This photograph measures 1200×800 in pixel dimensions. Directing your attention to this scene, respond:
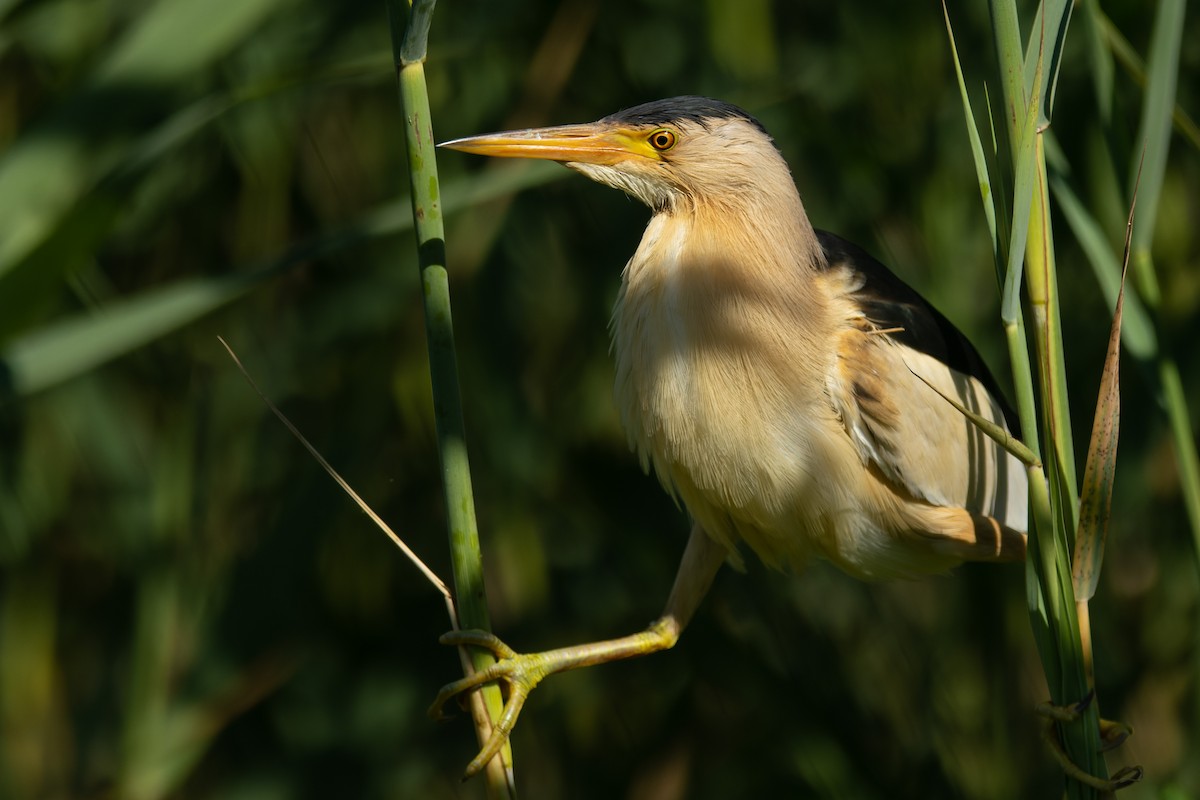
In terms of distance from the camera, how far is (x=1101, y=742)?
116 centimetres

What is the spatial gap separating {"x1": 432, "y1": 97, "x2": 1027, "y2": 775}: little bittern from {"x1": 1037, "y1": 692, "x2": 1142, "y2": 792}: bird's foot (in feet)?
0.83

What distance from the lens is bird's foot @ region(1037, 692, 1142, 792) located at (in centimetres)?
92

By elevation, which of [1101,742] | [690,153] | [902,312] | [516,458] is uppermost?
[690,153]

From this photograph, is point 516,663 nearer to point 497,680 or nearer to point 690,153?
point 497,680

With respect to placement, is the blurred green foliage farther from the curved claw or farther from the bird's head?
the curved claw

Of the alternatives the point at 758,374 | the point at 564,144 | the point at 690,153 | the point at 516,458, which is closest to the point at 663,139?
the point at 690,153

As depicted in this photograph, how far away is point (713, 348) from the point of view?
1319 millimetres

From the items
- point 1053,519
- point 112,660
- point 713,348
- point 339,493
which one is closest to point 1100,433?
point 1053,519

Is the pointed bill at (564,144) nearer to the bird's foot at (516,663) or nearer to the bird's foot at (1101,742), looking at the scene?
the bird's foot at (516,663)

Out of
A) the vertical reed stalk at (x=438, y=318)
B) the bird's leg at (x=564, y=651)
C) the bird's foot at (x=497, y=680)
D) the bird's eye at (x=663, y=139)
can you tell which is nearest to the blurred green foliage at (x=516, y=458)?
the bird's leg at (x=564, y=651)

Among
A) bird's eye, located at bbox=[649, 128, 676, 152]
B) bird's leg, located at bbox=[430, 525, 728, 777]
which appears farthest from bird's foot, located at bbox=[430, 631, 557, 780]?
bird's eye, located at bbox=[649, 128, 676, 152]

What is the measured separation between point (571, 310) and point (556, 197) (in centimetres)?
21

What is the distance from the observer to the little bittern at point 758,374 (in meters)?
1.32

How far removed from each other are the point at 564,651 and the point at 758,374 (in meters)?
0.39
